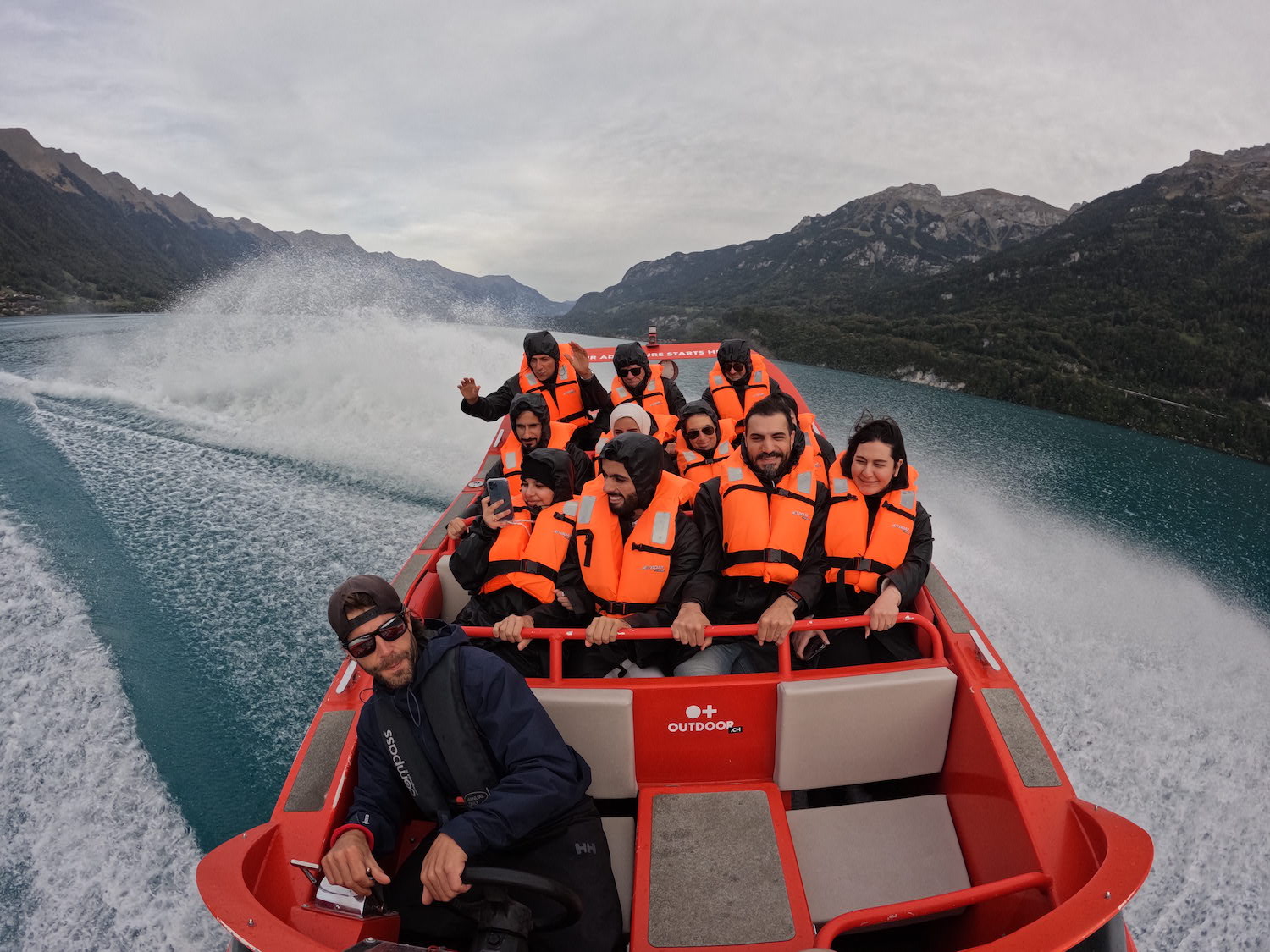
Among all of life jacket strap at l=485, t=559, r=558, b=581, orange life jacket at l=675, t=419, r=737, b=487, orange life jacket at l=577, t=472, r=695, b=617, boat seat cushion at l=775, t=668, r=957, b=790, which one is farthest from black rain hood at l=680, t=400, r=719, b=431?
boat seat cushion at l=775, t=668, r=957, b=790

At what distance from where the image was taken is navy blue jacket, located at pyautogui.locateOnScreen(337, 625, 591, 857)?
67.6 inches

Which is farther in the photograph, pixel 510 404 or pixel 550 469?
pixel 510 404

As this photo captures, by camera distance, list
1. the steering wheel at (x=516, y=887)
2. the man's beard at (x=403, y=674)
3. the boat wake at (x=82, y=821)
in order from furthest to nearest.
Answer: the boat wake at (x=82, y=821), the man's beard at (x=403, y=674), the steering wheel at (x=516, y=887)

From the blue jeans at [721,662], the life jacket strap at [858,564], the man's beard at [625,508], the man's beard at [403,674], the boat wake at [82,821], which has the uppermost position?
the man's beard at [625,508]

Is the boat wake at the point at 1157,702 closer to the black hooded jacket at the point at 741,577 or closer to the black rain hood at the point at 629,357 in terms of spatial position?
the black hooded jacket at the point at 741,577

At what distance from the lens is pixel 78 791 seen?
10.6ft

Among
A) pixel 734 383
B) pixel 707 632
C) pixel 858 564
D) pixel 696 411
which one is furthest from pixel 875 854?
pixel 734 383

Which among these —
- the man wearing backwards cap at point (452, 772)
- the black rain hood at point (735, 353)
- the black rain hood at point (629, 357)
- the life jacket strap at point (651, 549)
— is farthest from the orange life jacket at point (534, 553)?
the black rain hood at point (735, 353)

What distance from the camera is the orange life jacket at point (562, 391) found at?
18.4 ft

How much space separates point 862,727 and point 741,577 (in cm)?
81

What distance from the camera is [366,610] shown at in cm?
175

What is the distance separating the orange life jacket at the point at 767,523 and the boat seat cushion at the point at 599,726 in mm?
874

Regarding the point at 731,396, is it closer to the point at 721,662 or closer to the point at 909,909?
the point at 721,662

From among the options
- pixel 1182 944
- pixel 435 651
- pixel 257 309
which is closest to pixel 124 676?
pixel 435 651
